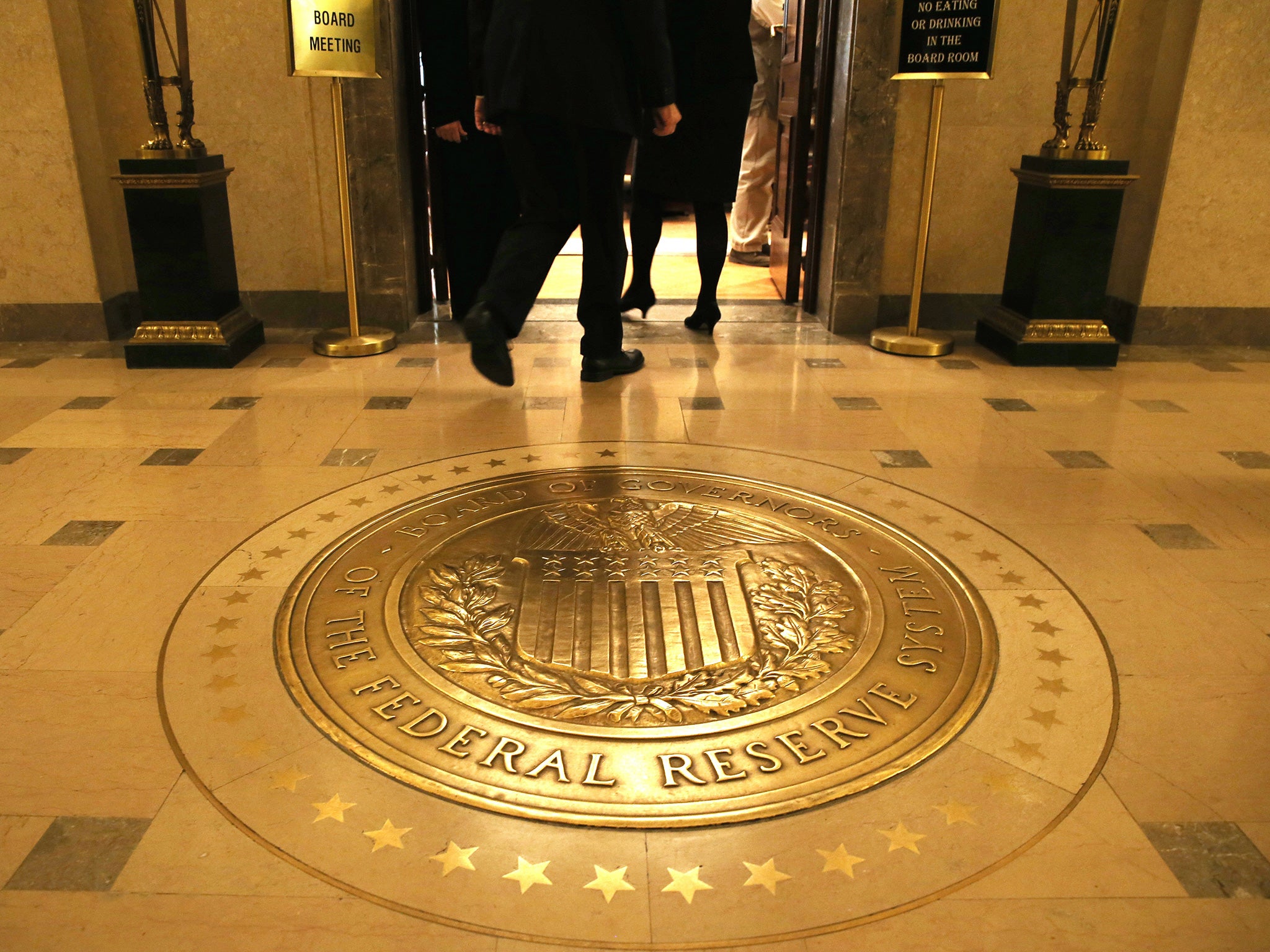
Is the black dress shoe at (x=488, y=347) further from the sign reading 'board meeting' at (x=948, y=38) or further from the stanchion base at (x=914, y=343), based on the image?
the sign reading 'board meeting' at (x=948, y=38)

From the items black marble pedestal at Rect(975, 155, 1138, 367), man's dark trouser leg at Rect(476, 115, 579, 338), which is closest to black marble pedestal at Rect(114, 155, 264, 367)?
man's dark trouser leg at Rect(476, 115, 579, 338)

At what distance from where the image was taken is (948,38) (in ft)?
13.9

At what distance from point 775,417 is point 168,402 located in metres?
2.32

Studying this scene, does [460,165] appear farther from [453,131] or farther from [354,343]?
[354,343]

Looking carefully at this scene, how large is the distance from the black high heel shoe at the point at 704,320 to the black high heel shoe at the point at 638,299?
28 cm

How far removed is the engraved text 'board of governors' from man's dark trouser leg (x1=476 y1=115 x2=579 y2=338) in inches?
37.1

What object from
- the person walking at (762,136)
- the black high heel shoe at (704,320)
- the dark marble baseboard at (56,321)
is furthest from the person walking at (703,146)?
the dark marble baseboard at (56,321)

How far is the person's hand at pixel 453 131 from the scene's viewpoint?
14.9 feet

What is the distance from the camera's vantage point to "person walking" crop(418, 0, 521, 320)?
4.43m

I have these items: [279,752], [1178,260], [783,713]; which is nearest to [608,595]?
[783,713]

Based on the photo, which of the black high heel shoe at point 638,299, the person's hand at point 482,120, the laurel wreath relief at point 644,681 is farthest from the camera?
the black high heel shoe at point 638,299

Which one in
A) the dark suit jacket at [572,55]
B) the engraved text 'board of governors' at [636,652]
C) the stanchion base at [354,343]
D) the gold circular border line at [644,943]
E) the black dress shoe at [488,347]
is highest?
the dark suit jacket at [572,55]

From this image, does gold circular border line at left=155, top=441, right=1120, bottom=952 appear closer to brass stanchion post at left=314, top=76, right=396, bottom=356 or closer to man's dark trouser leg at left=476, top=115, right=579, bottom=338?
man's dark trouser leg at left=476, top=115, right=579, bottom=338

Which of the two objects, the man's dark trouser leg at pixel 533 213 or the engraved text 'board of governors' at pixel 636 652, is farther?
the man's dark trouser leg at pixel 533 213
